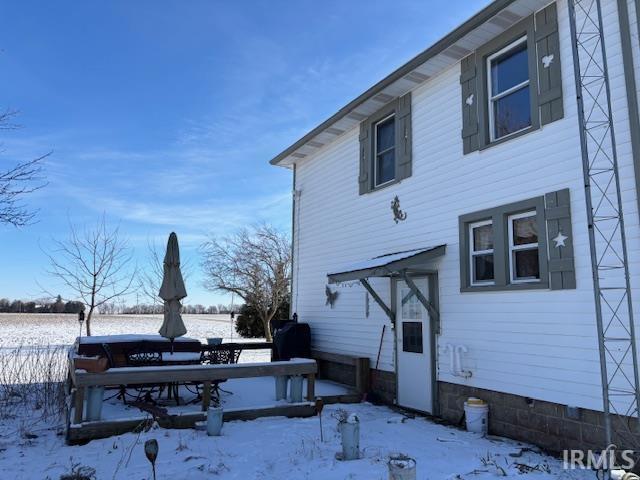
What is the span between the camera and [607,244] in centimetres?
511

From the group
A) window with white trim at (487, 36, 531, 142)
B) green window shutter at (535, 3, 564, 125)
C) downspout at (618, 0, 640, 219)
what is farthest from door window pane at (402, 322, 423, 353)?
downspout at (618, 0, 640, 219)

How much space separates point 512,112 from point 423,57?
1.72 m

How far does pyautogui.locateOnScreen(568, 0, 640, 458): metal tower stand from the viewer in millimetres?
4707

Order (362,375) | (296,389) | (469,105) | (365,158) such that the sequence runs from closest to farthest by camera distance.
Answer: (469,105), (296,389), (362,375), (365,158)

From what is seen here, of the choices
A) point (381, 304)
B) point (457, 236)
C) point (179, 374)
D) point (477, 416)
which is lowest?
point (477, 416)

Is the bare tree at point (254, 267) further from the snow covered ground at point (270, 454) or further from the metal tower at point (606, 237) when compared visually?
the metal tower at point (606, 237)

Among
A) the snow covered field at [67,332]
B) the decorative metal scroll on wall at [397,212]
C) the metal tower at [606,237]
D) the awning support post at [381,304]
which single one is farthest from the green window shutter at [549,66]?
the snow covered field at [67,332]

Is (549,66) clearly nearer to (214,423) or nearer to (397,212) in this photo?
(397,212)

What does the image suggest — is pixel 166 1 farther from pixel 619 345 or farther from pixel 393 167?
pixel 619 345

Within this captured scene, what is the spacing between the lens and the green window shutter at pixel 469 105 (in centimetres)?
705

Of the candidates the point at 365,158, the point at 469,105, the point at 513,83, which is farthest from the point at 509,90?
the point at 365,158

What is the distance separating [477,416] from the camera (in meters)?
6.33

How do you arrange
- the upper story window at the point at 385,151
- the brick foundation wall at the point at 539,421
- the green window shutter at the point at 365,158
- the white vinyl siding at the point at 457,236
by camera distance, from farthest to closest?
1. the green window shutter at the point at 365,158
2. the upper story window at the point at 385,151
3. the white vinyl siding at the point at 457,236
4. the brick foundation wall at the point at 539,421

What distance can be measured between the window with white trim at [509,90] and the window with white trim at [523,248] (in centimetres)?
127
